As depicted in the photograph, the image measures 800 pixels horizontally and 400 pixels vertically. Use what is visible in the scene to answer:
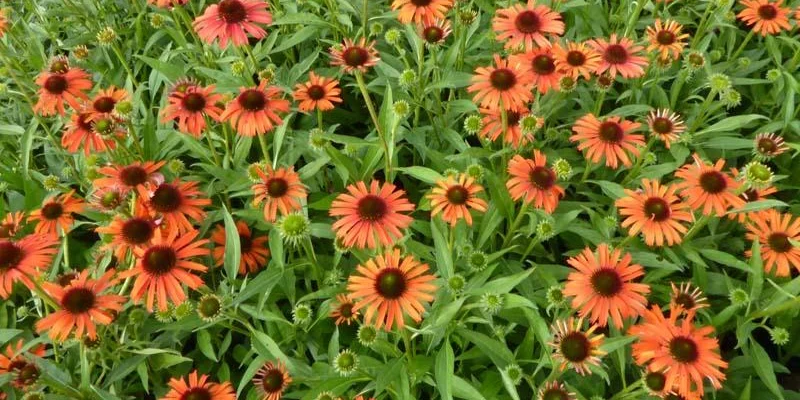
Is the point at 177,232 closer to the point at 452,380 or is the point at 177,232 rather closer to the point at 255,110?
the point at 255,110

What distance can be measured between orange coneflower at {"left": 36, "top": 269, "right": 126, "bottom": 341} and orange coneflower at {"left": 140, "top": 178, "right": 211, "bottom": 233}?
270mm

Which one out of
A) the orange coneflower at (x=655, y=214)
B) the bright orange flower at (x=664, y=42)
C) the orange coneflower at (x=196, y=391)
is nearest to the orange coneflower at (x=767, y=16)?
the bright orange flower at (x=664, y=42)

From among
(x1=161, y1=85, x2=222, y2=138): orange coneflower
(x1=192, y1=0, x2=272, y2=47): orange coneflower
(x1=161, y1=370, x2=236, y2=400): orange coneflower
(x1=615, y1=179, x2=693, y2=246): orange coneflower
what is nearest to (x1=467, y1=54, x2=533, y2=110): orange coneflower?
(x1=615, y1=179, x2=693, y2=246): orange coneflower

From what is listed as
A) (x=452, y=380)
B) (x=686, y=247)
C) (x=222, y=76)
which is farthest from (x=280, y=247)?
(x=686, y=247)

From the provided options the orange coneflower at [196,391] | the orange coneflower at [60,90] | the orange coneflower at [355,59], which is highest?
the orange coneflower at [355,59]

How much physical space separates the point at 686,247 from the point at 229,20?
194 centimetres

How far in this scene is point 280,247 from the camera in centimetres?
197

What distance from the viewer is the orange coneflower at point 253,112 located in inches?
79.0

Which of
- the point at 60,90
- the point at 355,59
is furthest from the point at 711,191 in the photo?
the point at 60,90

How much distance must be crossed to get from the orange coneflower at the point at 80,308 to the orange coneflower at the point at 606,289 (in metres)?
1.38

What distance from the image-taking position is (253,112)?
2.04m

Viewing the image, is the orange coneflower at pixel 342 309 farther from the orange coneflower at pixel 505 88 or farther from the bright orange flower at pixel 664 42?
the bright orange flower at pixel 664 42

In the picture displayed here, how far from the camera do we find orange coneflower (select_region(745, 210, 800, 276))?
79.3 inches

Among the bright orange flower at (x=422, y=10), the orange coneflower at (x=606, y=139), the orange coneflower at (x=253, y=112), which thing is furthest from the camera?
the bright orange flower at (x=422, y=10)
